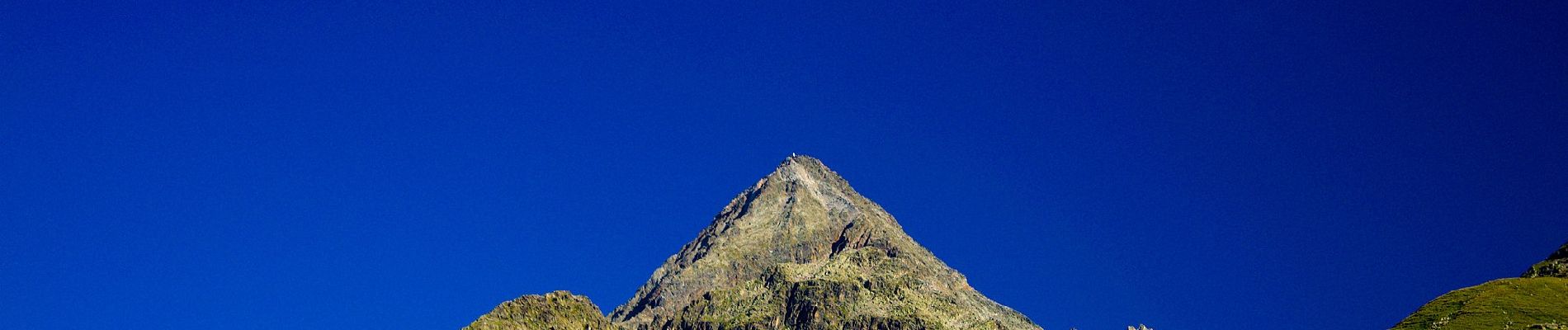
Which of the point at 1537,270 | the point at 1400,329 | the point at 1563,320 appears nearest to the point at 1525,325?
the point at 1563,320

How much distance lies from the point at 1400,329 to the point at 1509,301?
10.1 m

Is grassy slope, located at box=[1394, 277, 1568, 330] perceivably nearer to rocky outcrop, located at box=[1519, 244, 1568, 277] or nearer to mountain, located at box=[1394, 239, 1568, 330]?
mountain, located at box=[1394, 239, 1568, 330]

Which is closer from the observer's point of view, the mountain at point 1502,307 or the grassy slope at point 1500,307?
the mountain at point 1502,307

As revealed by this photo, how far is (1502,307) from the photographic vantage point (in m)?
129

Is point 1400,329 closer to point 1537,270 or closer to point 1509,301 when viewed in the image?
point 1509,301

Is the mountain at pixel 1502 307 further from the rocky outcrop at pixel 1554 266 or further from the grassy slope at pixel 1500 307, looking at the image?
the rocky outcrop at pixel 1554 266

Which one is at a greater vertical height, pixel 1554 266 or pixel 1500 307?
pixel 1554 266

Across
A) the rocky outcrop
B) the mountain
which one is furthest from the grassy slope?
the rocky outcrop

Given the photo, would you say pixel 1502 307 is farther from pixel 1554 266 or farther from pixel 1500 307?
pixel 1554 266

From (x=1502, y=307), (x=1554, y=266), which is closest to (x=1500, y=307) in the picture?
(x=1502, y=307)

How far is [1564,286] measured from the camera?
13500 cm

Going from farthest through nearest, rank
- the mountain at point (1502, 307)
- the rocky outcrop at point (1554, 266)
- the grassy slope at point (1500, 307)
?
1. the rocky outcrop at point (1554, 266)
2. the grassy slope at point (1500, 307)
3. the mountain at point (1502, 307)

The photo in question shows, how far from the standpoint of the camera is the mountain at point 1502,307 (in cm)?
12406

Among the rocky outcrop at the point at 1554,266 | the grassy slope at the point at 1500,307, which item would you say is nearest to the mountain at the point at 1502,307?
the grassy slope at the point at 1500,307
